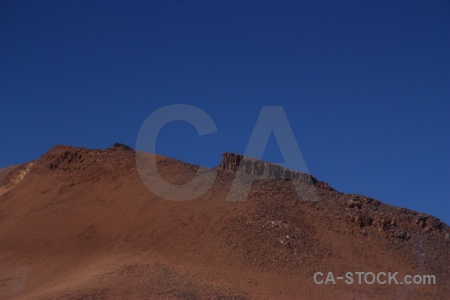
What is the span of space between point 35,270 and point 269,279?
1111 centimetres

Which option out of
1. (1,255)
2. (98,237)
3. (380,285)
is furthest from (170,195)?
(380,285)

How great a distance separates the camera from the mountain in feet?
92.1

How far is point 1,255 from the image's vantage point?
3166 cm

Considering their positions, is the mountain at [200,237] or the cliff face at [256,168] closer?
the mountain at [200,237]

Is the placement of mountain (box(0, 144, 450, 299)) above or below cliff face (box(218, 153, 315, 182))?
below

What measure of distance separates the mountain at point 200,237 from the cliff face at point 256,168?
71mm

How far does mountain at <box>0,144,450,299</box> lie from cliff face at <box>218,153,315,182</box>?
0.07m

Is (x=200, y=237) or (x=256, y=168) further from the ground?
(x=256, y=168)

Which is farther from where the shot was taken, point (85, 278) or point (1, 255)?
point (1, 255)

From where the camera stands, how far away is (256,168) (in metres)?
38.8

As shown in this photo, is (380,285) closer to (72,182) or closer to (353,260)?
(353,260)

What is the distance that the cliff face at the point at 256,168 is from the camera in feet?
126

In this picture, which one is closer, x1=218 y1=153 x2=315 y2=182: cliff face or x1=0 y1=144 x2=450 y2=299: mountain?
x1=0 y1=144 x2=450 y2=299: mountain

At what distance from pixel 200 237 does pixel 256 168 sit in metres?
8.32
